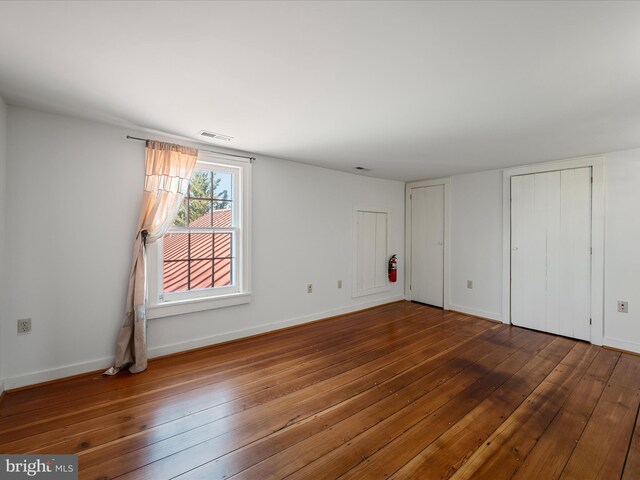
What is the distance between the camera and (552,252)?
150 inches

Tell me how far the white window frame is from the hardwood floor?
20.0 inches

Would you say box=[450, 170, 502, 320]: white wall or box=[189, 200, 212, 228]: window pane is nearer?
box=[189, 200, 212, 228]: window pane

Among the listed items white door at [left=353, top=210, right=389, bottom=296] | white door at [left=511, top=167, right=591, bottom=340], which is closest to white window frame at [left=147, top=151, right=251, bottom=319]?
white door at [left=353, top=210, right=389, bottom=296]

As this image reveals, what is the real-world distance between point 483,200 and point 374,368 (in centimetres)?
317

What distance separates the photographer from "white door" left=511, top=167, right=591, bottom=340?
357 centimetres

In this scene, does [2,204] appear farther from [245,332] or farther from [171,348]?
[245,332]

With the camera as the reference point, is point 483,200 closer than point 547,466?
No

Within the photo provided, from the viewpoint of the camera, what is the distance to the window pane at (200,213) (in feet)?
10.7

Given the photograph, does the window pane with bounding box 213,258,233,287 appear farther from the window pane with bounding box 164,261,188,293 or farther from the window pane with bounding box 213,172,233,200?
the window pane with bounding box 213,172,233,200

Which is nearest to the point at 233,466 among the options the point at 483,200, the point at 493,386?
the point at 493,386

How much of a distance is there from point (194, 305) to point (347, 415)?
1.96 m

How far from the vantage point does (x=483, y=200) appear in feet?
14.6

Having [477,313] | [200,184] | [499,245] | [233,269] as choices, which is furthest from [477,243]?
[200,184]

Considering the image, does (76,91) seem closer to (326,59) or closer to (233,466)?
(326,59)
